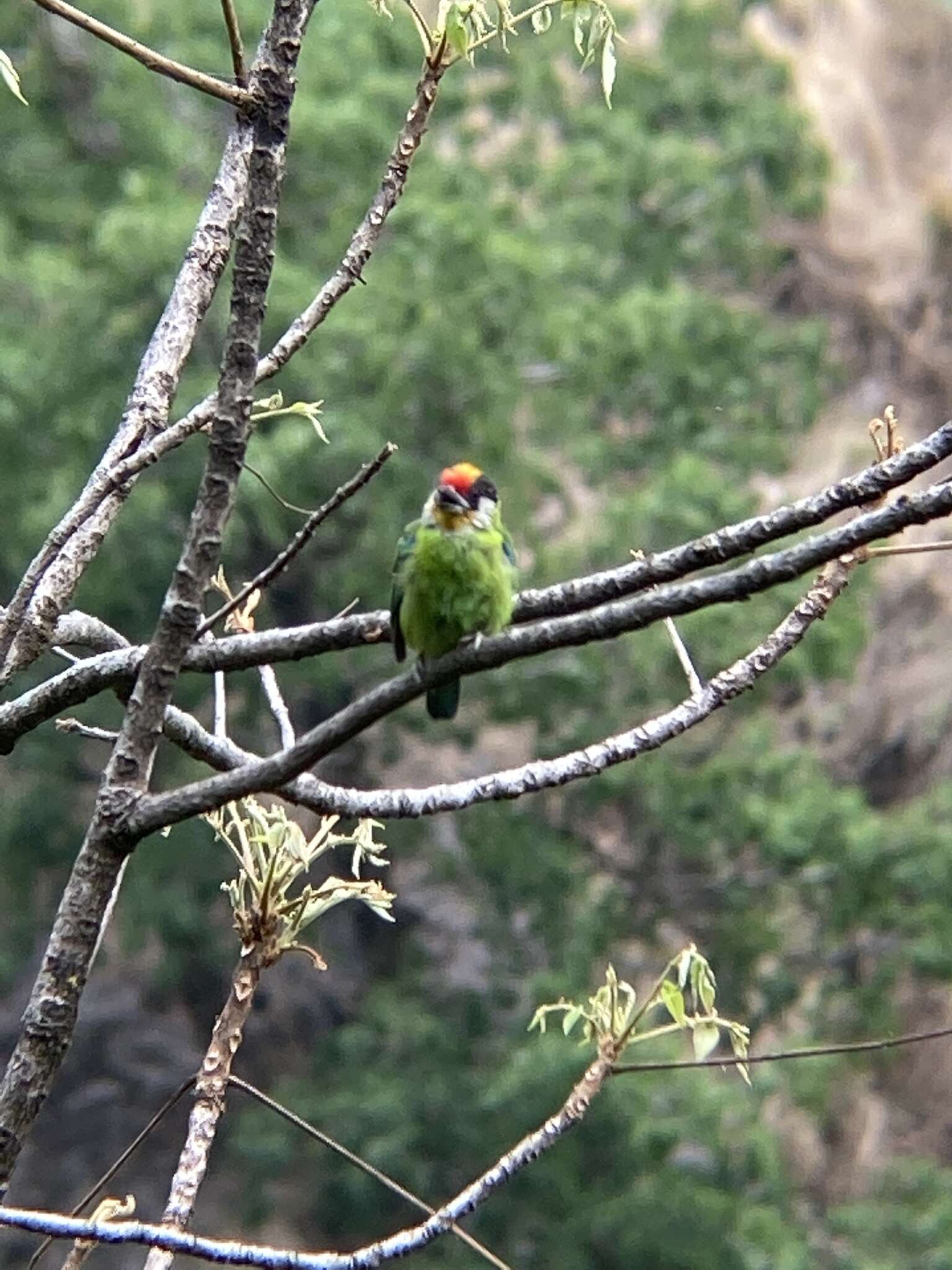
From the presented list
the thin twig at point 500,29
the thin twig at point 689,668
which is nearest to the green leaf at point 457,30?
the thin twig at point 500,29

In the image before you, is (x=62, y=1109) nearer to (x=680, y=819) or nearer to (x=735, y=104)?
(x=680, y=819)

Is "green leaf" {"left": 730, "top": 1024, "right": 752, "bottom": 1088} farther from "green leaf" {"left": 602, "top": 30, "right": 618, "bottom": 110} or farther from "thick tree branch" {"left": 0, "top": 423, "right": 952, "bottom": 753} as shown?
"green leaf" {"left": 602, "top": 30, "right": 618, "bottom": 110}

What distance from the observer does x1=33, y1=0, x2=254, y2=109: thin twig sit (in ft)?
7.82

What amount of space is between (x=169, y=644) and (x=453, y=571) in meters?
0.79

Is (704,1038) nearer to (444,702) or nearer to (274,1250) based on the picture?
(274,1250)

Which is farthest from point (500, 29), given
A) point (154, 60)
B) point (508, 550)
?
point (508, 550)

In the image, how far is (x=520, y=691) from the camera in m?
11.2

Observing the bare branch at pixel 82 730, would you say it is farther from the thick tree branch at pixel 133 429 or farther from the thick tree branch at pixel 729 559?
the thick tree branch at pixel 729 559

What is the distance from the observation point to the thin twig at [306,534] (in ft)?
8.09

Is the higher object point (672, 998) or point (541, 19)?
point (541, 19)

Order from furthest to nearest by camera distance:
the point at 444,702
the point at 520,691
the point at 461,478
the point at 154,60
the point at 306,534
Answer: the point at 520,691, the point at 444,702, the point at 461,478, the point at 306,534, the point at 154,60

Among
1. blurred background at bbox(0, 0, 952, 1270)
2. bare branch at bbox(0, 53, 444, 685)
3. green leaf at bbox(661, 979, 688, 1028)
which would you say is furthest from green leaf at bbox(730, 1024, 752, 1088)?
blurred background at bbox(0, 0, 952, 1270)

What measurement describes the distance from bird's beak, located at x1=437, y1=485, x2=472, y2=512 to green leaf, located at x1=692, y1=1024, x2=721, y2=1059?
3.32 feet

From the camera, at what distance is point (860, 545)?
2201 mm
